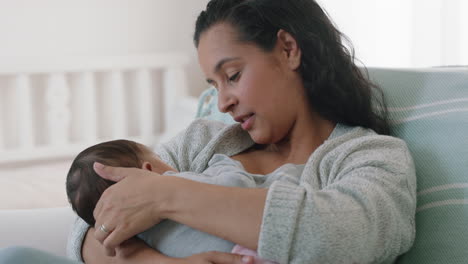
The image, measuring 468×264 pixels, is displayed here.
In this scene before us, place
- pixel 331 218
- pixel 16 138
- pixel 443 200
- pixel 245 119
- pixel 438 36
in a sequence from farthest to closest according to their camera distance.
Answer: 1. pixel 16 138
2. pixel 438 36
3. pixel 245 119
4. pixel 443 200
5. pixel 331 218

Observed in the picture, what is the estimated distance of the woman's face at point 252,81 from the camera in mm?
1233

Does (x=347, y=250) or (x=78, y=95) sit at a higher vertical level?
(x=347, y=250)

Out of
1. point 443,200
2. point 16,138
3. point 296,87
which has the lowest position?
point 16,138

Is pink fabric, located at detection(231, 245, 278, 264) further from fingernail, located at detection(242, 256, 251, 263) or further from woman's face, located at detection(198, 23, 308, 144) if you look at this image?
woman's face, located at detection(198, 23, 308, 144)

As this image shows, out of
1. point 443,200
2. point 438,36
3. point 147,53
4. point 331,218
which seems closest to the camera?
point 331,218

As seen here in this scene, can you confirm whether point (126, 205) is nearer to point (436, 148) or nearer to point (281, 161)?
point (281, 161)

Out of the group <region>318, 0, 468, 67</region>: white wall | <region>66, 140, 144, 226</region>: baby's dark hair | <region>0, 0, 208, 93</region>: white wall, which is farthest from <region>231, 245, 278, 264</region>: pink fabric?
<region>0, 0, 208, 93</region>: white wall

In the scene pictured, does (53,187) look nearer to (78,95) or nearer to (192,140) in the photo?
(78,95)

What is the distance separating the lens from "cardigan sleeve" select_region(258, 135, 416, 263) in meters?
0.92

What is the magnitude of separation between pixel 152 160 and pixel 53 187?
4.20 ft

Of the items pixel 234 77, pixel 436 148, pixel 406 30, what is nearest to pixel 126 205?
pixel 234 77

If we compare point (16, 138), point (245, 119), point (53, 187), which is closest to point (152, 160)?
point (245, 119)

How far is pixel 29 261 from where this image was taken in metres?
0.95

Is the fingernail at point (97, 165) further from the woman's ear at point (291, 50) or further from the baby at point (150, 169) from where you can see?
the woman's ear at point (291, 50)
